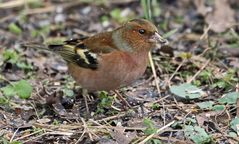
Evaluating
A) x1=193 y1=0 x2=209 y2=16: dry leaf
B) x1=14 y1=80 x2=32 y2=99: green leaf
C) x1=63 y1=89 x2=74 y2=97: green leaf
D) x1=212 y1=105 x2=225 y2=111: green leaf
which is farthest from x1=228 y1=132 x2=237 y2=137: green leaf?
x1=193 y1=0 x2=209 y2=16: dry leaf

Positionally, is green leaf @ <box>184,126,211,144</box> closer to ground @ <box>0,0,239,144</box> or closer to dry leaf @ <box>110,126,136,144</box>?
ground @ <box>0,0,239,144</box>

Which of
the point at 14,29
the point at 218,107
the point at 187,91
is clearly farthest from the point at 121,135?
the point at 14,29

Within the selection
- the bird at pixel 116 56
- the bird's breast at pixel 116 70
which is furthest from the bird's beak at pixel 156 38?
the bird's breast at pixel 116 70

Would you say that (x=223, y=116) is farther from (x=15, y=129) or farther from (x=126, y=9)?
(x=126, y=9)

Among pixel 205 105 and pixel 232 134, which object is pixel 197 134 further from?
pixel 205 105

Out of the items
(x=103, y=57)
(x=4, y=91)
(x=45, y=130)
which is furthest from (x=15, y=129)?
(x=103, y=57)

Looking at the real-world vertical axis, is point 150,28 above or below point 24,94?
above

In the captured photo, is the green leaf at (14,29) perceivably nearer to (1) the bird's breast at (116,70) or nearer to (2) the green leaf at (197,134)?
(1) the bird's breast at (116,70)
